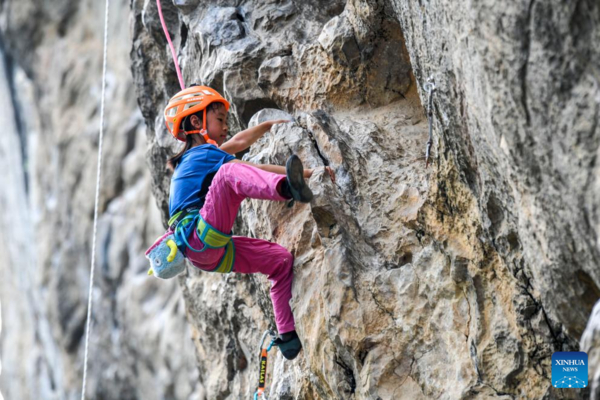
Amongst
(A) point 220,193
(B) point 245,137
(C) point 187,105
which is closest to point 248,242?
(A) point 220,193

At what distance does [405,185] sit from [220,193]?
1.20m

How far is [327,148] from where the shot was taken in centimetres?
512

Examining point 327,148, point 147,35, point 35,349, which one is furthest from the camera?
point 35,349

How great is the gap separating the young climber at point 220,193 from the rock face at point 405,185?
0.17 metres

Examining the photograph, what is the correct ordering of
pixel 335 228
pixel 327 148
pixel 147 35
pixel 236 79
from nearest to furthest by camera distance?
pixel 335 228, pixel 327 148, pixel 236 79, pixel 147 35

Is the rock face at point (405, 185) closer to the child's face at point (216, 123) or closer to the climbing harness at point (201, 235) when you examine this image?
the child's face at point (216, 123)

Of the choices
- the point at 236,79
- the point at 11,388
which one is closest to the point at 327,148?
the point at 236,79

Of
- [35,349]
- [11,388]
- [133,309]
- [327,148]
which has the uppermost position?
[327,148]

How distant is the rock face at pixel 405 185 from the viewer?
3279mm

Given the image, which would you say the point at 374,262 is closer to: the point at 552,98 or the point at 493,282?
the point at 493,282

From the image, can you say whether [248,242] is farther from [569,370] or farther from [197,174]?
[569,370]

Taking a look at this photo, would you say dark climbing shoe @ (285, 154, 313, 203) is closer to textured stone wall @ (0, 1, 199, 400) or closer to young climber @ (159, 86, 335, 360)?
young climber @ (159, 86, 335, 360)

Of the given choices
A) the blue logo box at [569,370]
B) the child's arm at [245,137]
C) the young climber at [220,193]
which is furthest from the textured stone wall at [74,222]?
the blue logo box at [569,370]

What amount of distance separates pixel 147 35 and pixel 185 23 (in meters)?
1.00
